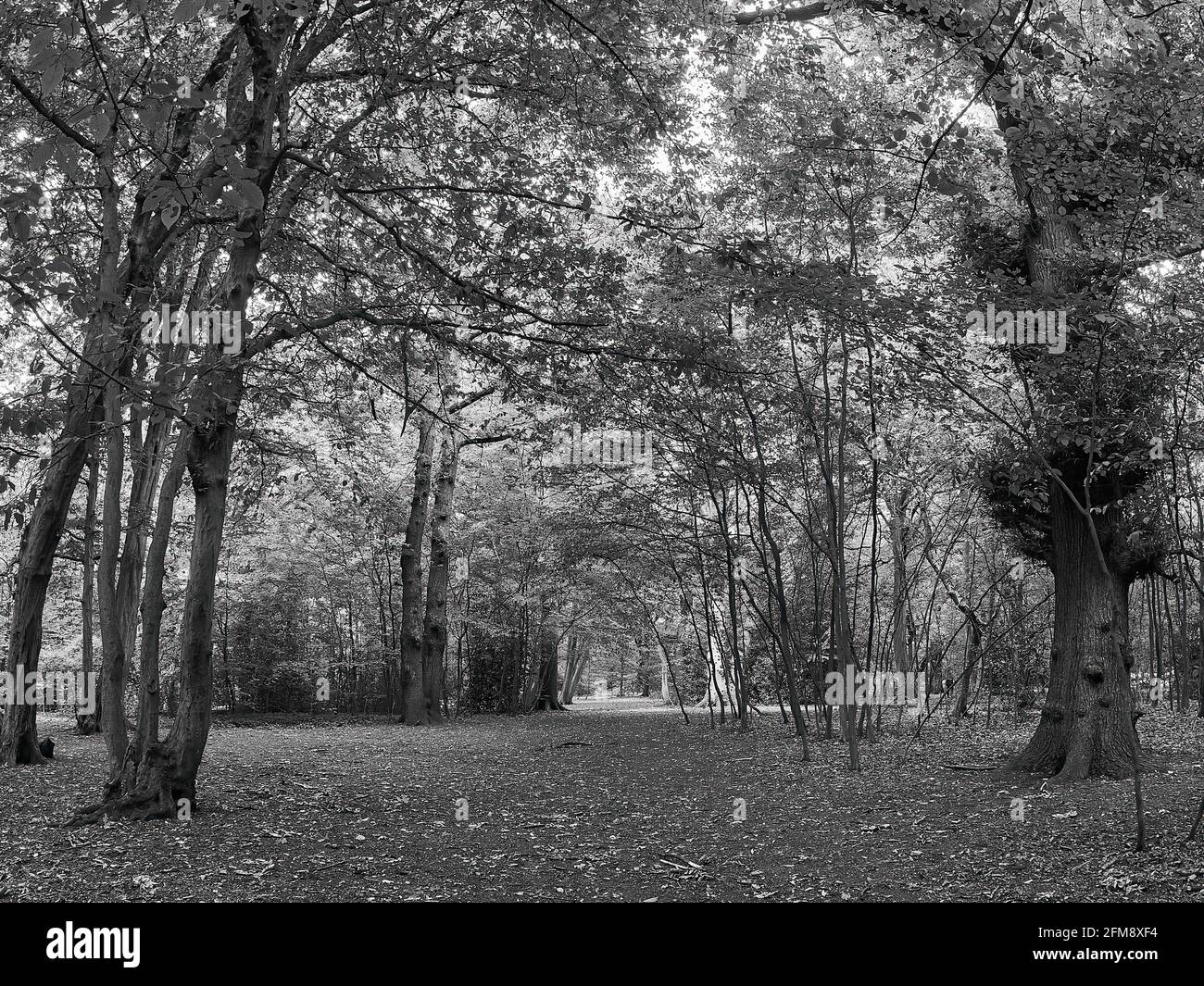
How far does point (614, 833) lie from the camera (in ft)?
20.9

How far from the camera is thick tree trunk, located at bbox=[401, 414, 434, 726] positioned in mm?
17688

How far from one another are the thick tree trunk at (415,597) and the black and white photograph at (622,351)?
5422 millimetres

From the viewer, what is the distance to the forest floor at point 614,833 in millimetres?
4750

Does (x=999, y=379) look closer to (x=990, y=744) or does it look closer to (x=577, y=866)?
(x=990, y=744)

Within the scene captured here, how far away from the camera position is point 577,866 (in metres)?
5.40

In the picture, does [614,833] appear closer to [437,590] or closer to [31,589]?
[31,589]

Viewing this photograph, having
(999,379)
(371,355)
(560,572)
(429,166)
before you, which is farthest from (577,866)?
(560,572)

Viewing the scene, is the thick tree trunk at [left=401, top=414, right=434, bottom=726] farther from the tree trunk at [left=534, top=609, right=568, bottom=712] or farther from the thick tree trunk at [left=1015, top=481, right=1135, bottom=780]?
the thick tree trunk at [left=1015, top=481, right=1135, bottom=780]

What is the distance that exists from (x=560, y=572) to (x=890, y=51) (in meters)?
12.6

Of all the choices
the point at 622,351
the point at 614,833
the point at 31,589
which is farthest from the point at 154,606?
the point at 622,351

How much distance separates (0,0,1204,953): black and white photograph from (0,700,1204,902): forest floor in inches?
1.9

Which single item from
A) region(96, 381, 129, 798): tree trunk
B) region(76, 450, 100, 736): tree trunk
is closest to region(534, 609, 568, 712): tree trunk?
region(76, 450, 100, 736): tree trunk
